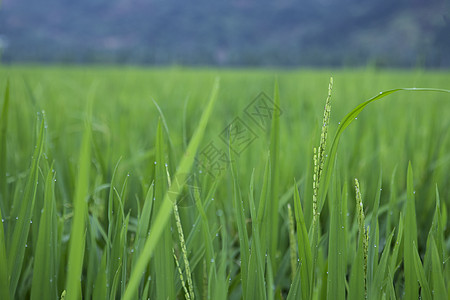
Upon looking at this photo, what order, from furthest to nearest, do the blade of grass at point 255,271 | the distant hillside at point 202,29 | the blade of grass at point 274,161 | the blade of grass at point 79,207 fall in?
the distant hillside at point 202,29 < the blade of grass at point 274,161 < the blade of grass at point 255,271 < the blade of grass at point 79,207

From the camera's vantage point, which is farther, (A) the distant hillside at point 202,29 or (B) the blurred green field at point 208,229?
(A) the distant hillside at point 202,29

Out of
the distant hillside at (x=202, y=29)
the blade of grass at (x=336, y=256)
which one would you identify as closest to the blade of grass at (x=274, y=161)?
the blade of grass at (x=336, y=256)

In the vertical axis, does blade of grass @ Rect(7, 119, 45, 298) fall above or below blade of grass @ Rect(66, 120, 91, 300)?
below

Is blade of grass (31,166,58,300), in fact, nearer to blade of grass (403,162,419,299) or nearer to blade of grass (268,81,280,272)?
blade of grass (268,81,280,272)

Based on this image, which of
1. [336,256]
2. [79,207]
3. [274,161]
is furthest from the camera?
[274,161]

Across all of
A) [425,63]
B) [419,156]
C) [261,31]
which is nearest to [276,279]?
[419,156]

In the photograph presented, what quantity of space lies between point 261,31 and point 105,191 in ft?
119

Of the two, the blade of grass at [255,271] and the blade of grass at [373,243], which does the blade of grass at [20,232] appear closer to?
the blade of grass at [255,271]

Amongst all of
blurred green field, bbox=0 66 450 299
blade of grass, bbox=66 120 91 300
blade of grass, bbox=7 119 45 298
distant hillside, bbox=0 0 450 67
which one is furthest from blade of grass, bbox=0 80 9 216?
distant hillside, bbox=0 0 450 67

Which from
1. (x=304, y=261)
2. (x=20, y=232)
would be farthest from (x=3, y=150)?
(x=304, y=261)

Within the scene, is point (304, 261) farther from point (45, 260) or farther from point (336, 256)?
point (45, 260)

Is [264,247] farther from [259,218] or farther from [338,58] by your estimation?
[338,58]

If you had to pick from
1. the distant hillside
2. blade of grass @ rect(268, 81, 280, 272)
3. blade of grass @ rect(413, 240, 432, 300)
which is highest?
the distant hillside

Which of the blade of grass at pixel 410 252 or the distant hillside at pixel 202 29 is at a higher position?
the distant hillside at pixel 202 29
